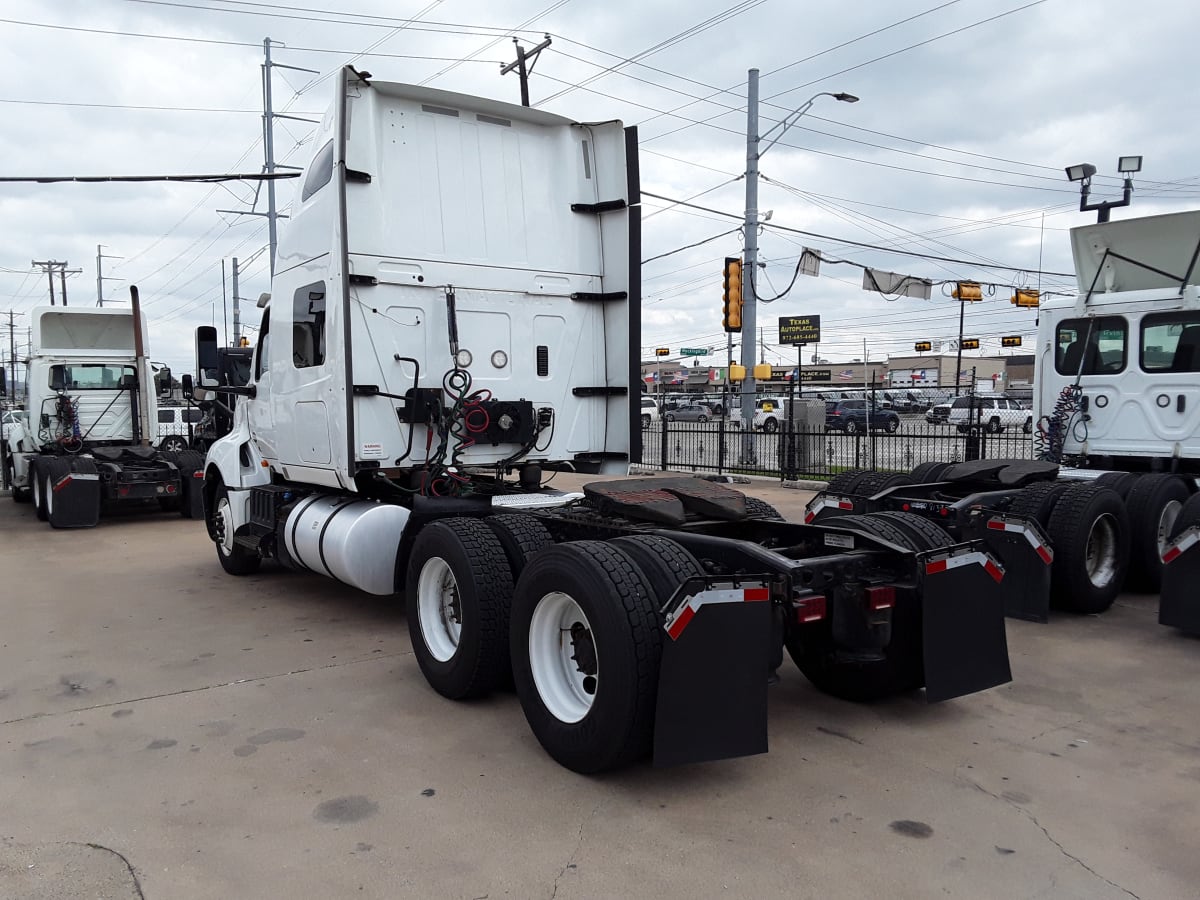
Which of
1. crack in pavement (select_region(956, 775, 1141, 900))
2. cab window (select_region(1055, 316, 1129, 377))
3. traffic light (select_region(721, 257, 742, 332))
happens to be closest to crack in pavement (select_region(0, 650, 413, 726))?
crack in pavement (select_region(956, 775, 1141, 900))

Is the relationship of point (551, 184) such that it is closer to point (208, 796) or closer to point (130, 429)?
point (208, 796)

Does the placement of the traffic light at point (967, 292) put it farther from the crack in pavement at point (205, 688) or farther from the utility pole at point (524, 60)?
the crack in pavement at point (205, 688)

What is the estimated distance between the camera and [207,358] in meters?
9.12

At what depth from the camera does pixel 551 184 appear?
7.29 meters

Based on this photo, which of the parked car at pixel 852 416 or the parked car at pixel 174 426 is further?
the parked car at pixel 852 416

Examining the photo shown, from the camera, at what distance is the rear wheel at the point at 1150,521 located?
752 cm

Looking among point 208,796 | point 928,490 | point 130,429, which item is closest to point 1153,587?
point 928,490

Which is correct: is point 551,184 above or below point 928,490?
above

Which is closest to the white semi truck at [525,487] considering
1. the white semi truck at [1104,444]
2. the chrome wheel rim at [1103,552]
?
the white semi truck at [1104,444]

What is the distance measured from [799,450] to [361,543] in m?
12.7

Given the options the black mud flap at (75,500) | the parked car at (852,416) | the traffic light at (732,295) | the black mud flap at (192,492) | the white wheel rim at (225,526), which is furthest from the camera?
the parked car at (852,416)

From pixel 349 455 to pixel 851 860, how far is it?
438cm

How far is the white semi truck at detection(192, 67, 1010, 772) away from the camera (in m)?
3.89

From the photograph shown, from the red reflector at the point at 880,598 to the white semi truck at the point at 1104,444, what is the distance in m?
2.74
